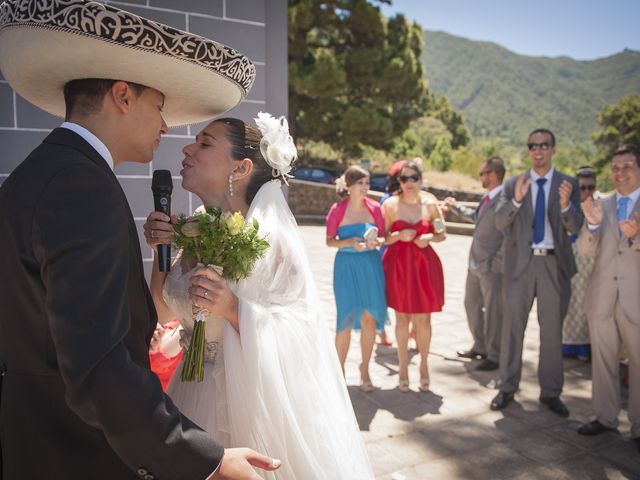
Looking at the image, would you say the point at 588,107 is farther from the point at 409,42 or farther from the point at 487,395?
the point at 487,395

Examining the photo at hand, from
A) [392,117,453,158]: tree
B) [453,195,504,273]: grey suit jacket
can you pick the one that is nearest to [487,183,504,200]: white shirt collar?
[453,195,504,273]: grey suit jacket

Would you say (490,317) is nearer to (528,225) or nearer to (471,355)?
(471,355)

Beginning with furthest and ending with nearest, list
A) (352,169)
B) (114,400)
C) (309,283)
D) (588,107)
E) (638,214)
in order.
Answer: (588,107) → (352,169) → (638,214) → (309,283) → (114,400)

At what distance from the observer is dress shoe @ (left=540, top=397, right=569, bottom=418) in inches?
185

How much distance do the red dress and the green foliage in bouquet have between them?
3.46m

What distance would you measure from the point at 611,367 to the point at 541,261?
1062 millimetres

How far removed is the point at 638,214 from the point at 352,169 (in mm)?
2625

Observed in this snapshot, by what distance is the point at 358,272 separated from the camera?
17.7 feet

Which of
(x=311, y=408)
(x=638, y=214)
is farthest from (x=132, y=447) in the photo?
(x=638, y=214)

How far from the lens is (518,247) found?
499cm

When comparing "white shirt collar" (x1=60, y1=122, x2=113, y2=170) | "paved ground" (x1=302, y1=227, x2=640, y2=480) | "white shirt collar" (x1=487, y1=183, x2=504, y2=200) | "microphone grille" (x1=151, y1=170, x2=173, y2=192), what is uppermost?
"white shirt collar" (x1=60, y1=122, x2=113, y2=170)

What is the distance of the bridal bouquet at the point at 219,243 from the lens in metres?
2.04

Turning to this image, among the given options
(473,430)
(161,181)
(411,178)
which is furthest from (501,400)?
(161,181)

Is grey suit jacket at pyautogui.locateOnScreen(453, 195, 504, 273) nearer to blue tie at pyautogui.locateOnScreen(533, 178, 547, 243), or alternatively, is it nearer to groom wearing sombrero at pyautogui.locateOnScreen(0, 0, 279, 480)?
blue tie at pyautogui.locateOnScreen(533, 178, 547, 243)
